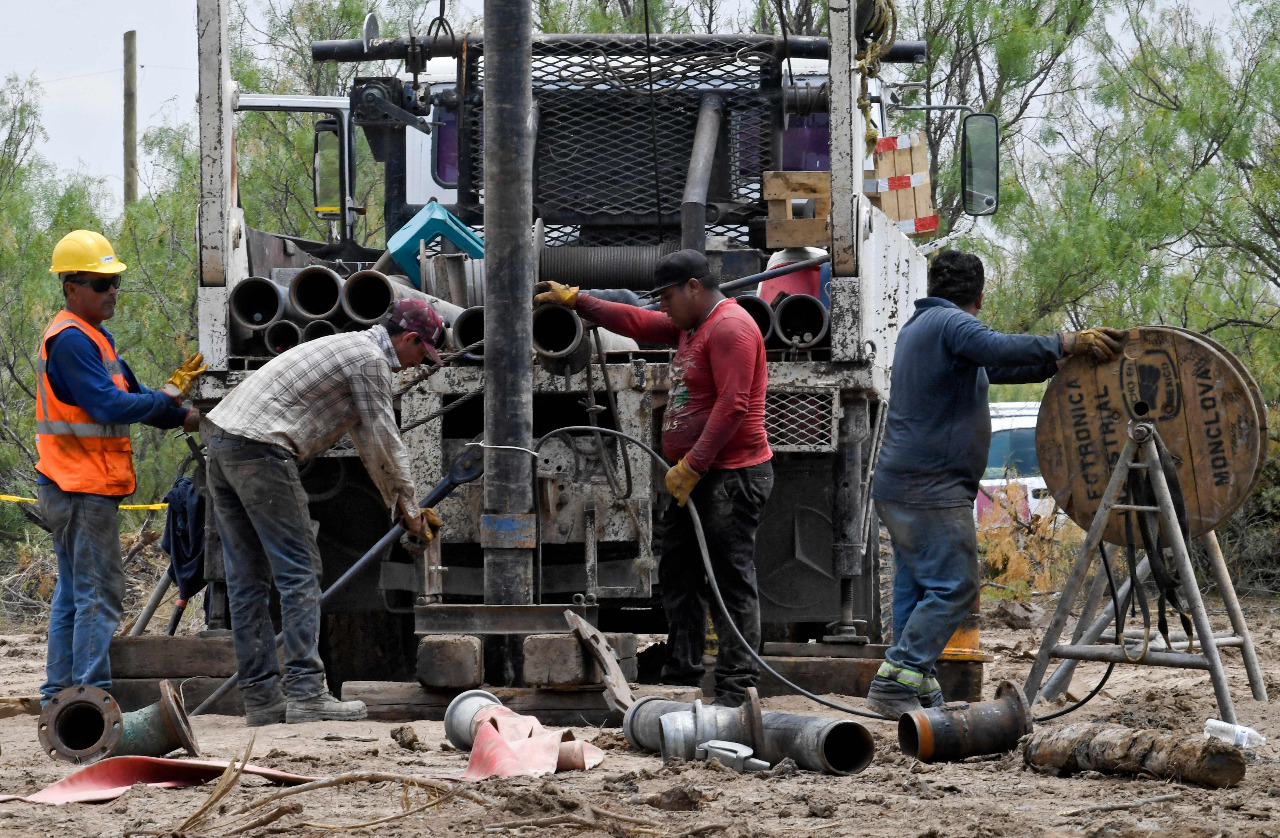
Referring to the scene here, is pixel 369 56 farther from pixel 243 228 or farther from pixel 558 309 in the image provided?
pixel 558 309

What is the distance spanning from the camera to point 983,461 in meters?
5.94

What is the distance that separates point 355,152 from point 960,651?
14.2ft

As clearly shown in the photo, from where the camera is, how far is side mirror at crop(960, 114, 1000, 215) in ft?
25.2

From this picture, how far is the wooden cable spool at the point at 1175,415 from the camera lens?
5492 millimetres

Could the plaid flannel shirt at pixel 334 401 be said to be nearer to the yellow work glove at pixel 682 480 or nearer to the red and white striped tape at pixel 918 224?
the yellow work glove at pixel 682 480

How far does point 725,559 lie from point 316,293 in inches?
77.1

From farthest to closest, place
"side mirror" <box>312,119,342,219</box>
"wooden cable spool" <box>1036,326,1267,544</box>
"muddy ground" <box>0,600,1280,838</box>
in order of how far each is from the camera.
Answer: "side mirror" <box>312,119,342,219</box> → "wooden cable spool" <box>1036,326,1267,544</box> → "muddy ground" <box>0,600,1280,838</box>

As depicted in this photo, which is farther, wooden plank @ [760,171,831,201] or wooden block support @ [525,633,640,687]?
wooden plank @ [760,171,831,201]

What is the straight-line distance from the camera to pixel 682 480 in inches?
235

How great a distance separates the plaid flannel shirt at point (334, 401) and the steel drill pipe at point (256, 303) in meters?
0.48

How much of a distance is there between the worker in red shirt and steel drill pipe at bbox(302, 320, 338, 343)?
2.72 feet

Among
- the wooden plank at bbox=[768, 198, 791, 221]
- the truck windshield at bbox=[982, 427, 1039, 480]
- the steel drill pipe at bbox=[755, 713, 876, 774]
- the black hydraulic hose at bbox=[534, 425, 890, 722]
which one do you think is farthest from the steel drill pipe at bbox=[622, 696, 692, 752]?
the truck windshield at bbox=[982, 427, 1039, 480]

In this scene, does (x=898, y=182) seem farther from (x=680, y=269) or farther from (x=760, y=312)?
(x=680, y=269)

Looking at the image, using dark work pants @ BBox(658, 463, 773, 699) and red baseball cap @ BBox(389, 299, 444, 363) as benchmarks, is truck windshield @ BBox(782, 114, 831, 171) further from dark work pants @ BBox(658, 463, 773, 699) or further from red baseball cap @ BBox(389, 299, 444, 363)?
red baseball cap @ BBox(389, 299, 444, 363)
